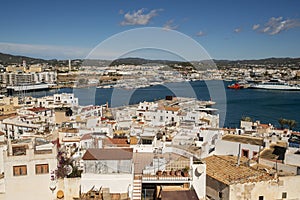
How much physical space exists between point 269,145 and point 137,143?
2.89m

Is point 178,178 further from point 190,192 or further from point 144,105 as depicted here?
point 144,105

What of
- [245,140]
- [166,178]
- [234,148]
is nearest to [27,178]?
[166,178]

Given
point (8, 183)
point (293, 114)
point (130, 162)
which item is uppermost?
point (130, 162)

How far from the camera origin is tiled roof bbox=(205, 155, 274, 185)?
14.7 feet

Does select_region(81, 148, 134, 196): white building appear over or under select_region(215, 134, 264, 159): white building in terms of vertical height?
over

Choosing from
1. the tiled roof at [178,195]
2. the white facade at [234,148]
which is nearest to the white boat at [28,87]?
the white facade at [234,148]

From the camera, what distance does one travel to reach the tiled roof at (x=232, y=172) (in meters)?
4.49

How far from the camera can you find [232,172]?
4934 millimetres

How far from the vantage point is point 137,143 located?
19.3 ft

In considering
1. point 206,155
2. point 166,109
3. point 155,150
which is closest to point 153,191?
point 155,150

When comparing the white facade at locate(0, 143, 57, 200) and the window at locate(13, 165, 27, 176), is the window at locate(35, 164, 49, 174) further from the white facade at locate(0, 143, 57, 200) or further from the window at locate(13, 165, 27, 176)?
the window at locate(13, 165, 27, 176)

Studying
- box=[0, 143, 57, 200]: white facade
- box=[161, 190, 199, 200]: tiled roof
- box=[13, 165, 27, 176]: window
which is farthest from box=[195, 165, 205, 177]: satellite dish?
box=[13, 165, 27, 176]: window

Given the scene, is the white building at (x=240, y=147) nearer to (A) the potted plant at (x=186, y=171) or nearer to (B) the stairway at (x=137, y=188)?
(A) the potted plant at (x=186, y=171)

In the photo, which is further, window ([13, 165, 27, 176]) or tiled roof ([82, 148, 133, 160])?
tiled roof ([82, 148, 133, 160])
